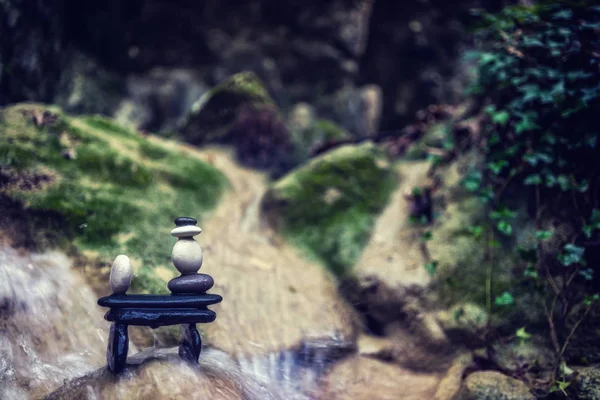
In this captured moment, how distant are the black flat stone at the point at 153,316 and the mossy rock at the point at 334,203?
7.89 ft

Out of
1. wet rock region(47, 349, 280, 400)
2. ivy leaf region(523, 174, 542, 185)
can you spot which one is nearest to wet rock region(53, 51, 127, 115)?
wet rock region(47, 349, 280, 400)

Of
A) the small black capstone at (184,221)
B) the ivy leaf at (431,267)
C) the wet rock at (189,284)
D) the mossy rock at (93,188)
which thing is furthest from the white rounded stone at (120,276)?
the ivy leaf at (431,267)

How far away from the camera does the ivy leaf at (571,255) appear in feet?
13.7

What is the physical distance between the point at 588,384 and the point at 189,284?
310 cm

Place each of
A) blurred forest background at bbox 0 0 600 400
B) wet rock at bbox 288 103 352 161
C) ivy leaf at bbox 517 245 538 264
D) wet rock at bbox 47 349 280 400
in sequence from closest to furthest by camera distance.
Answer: wet rock at bbox 47 349 280 400
blurred forest background at bbox 0 0 600 400
ivy leaf at bbox 517 245 538 264
wet rock at bbox 288 103 352 161

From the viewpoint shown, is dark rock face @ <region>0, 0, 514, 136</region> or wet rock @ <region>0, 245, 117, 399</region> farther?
dark rock face @ <region>0, 0, 514, 136</region>

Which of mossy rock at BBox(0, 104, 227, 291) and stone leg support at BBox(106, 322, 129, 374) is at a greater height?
mossy rock at BBox(0, 104, 227, 291)

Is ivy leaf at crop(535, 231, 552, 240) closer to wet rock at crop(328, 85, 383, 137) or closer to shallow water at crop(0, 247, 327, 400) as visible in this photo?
shallow water at crop(0, 247, 327, 400)

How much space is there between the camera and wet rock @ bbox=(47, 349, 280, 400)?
2.74 metres

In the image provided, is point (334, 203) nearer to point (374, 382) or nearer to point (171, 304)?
point (374, 382)

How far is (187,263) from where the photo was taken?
3.19m

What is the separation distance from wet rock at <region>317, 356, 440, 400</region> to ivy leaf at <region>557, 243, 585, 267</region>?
61.3 inches

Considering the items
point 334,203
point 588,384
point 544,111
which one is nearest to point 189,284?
point 334,203

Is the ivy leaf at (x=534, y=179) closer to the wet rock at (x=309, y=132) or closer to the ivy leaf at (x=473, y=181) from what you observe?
the ivy leaf at (x=473, y=181)
